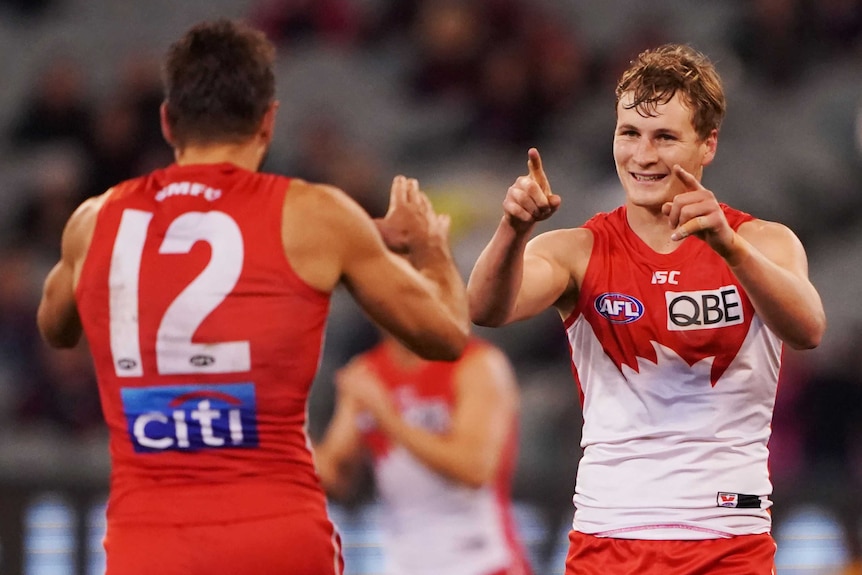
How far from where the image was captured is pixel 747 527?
435cm

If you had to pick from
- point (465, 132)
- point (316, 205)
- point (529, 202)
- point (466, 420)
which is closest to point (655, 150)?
point (529, 202)

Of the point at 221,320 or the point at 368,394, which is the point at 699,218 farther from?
the point at 368,394

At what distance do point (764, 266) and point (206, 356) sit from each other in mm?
1563

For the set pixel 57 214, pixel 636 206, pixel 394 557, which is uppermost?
pixel 57 214

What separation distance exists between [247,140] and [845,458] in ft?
23.0

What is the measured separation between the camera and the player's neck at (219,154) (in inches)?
156

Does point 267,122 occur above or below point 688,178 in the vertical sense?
above

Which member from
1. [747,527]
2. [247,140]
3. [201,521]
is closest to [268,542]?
[201,521]

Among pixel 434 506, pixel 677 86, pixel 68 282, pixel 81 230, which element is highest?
pixel 677 86

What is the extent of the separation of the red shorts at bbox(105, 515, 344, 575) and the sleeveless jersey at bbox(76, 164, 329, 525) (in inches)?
1.2

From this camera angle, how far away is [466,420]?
22.7 ft

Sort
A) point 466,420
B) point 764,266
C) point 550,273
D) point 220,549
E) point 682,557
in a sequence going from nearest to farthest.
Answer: point 220,549, point 764,266, point 682,557, point 550,273, point 466,420

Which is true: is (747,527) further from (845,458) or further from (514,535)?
(845,458)

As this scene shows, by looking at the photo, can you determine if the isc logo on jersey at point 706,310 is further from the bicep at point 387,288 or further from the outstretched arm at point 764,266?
the bicep at point 387,288
